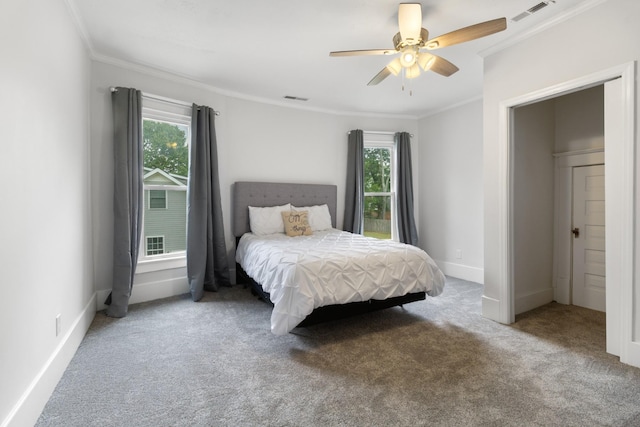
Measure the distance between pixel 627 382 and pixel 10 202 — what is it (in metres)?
3.60

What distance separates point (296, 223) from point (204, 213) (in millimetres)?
1182

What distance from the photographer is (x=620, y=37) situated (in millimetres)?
2061

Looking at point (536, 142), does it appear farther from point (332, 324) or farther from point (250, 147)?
point (250, 147)

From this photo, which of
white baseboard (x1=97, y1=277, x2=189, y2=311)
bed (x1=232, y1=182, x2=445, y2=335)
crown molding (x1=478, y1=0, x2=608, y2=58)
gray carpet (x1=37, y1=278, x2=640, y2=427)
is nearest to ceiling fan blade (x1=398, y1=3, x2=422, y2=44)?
crown molding (x1=478, y1=0, x2=608, y2=58)

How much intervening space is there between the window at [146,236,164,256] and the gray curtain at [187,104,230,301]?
382 mm

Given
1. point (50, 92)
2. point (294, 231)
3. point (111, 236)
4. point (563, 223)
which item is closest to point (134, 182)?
point (111, 236)

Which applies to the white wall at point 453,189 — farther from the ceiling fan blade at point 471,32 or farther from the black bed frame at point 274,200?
the ceiling fan blade at point 471,32

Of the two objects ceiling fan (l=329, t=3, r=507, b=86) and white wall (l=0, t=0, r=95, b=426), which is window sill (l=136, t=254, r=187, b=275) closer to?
white wall (l=0, t=0, r=95, b=426)

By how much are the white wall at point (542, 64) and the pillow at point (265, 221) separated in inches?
100

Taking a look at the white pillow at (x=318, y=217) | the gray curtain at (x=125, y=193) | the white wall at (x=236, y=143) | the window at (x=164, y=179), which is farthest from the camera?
the white pillow at (x=318, y=217)

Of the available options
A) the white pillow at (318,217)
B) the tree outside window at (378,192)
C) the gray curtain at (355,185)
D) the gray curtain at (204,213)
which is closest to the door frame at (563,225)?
the tree outside window at (378,192)

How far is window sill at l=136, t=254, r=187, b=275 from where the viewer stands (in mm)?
3407

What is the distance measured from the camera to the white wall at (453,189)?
4.29 metres

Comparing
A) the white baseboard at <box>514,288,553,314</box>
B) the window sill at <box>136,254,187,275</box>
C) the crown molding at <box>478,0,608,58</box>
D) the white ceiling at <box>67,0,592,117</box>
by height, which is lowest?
the white baseboard at <box>514,288,553,314</box>
